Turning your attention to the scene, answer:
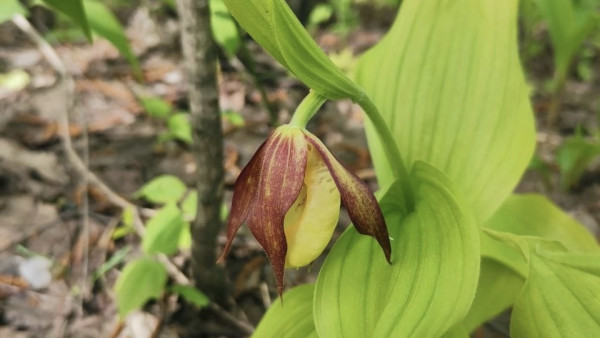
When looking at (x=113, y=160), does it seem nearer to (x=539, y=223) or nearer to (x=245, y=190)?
(x=245, y=190)

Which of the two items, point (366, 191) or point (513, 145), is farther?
point (513, 145)

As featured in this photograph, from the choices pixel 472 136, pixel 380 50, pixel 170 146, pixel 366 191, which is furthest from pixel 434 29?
pixel 170 146

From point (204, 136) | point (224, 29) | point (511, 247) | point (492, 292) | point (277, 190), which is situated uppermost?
point (224, 29)

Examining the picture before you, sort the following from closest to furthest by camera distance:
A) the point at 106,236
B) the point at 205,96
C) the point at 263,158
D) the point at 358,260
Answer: the point at 263,158, the point at 358,260, the point at 205,96, the point at 106,236

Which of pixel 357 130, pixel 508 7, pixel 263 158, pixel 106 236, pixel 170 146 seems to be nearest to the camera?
pixel 263 158

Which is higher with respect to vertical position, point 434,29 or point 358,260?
point 434,29

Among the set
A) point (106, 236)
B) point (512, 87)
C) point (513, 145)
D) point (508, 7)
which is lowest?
point (106, 236)

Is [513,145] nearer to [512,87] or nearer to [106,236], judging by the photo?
[512,87]

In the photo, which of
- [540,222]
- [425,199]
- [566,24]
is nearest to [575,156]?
[566,24]
